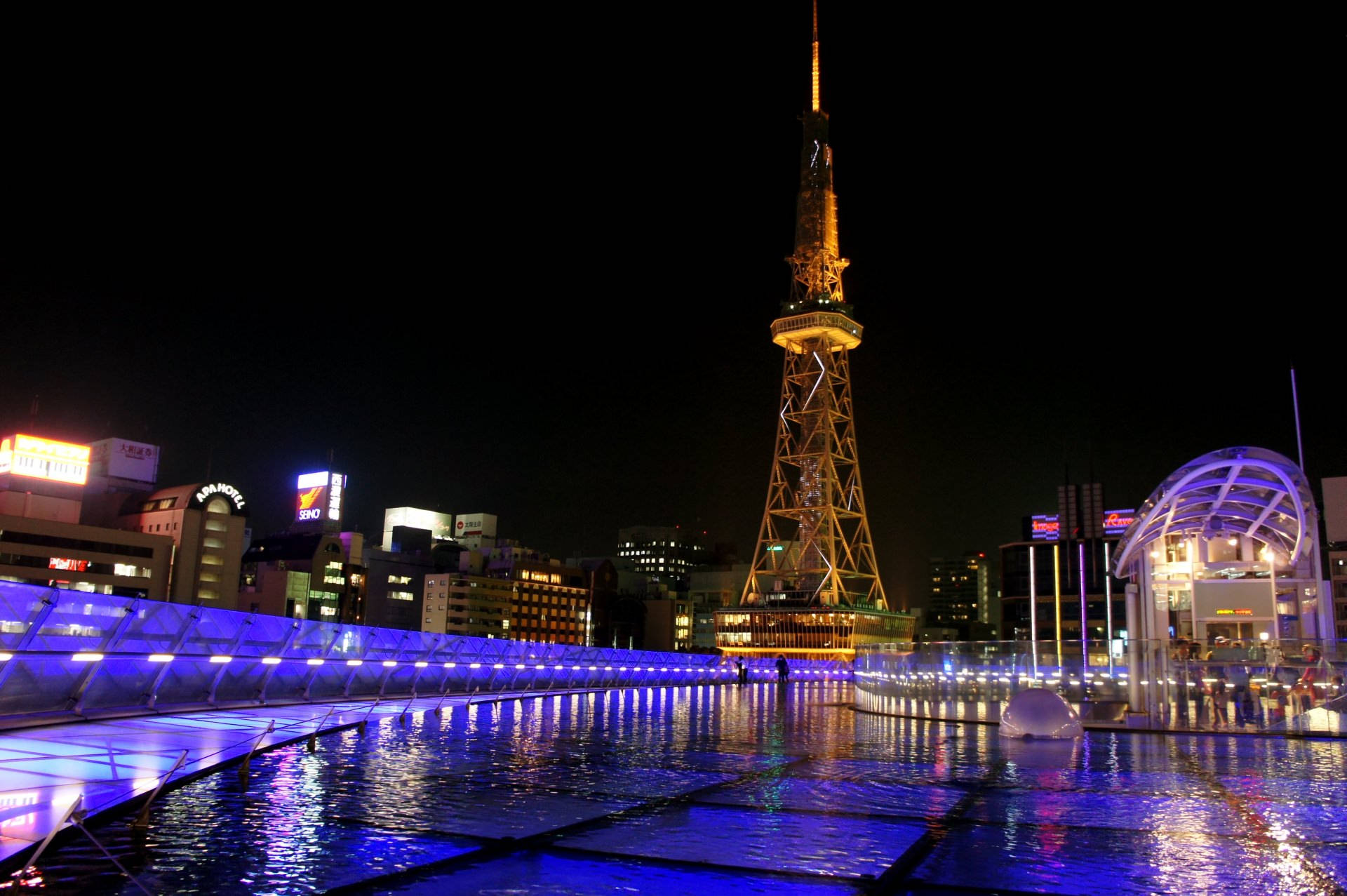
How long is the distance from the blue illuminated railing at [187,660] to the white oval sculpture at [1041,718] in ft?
42.1

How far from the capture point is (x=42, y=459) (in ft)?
371

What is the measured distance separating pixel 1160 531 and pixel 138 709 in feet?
97.8

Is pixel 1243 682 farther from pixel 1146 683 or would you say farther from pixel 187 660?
pixel 187 660

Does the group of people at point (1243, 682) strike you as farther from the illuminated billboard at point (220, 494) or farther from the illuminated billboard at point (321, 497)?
the illuminated billboard at point (321, 497)

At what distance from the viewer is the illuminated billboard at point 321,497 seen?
148 m

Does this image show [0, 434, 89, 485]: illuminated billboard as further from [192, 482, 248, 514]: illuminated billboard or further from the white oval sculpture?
the white oval sculpture

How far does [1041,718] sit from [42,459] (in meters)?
120

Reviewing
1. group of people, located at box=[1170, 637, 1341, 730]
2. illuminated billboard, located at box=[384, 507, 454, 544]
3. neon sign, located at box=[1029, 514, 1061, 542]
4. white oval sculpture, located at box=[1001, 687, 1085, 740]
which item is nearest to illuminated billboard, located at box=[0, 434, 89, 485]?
illuminated billboard, located at box=[384, 507, 454, 544]

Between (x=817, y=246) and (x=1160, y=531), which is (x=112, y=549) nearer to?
(x=817, y=246)

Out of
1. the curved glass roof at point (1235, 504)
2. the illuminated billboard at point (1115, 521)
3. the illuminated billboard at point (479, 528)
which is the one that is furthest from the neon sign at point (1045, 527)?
the curved glass roof at point (1235, 504)

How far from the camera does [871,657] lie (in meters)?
31.3

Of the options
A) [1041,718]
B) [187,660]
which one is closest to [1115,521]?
[1041,718]

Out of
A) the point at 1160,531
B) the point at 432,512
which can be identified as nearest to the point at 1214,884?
the point at 1160,531

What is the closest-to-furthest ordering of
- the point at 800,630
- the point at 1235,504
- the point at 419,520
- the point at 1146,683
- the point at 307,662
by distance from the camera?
the point at 307,662, the point at 1146,683, the point at 1235,504, the point at 800,630, the point at 419,520
